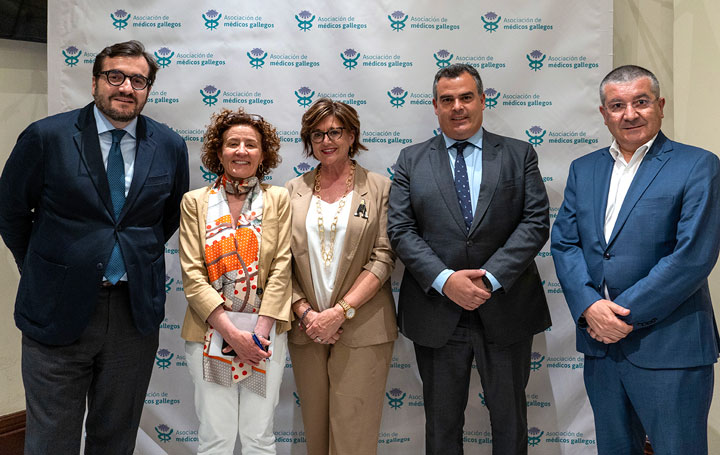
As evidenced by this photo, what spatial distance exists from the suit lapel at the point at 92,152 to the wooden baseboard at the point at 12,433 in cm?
182

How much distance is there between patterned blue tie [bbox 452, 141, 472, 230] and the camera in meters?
2.58

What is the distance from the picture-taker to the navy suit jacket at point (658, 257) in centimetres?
209

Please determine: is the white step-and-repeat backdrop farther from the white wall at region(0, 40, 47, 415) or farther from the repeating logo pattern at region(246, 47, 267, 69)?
the white wall at region(0, 40, 47, 415)

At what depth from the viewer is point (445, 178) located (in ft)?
8.60

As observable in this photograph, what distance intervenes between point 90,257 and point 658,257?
2.24m

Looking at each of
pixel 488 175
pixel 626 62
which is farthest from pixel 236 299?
pixel 626 62

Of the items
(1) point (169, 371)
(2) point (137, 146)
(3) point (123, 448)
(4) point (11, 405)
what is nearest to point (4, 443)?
(4) point (11, 405)

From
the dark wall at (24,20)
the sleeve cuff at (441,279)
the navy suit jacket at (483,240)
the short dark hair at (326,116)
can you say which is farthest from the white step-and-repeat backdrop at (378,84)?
the sleeve cuff at (441,279)

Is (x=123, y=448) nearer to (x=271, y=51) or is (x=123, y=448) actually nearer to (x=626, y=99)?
(x=271, y=51)

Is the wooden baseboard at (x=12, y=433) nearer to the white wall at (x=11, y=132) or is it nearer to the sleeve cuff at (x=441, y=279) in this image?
the white wall at (x=11, y=132)

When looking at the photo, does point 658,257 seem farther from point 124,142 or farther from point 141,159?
point 124,142

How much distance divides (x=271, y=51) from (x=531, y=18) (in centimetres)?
148

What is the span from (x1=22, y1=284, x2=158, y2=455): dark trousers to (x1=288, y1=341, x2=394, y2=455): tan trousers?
731 millimetres

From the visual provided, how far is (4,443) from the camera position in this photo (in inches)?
128
